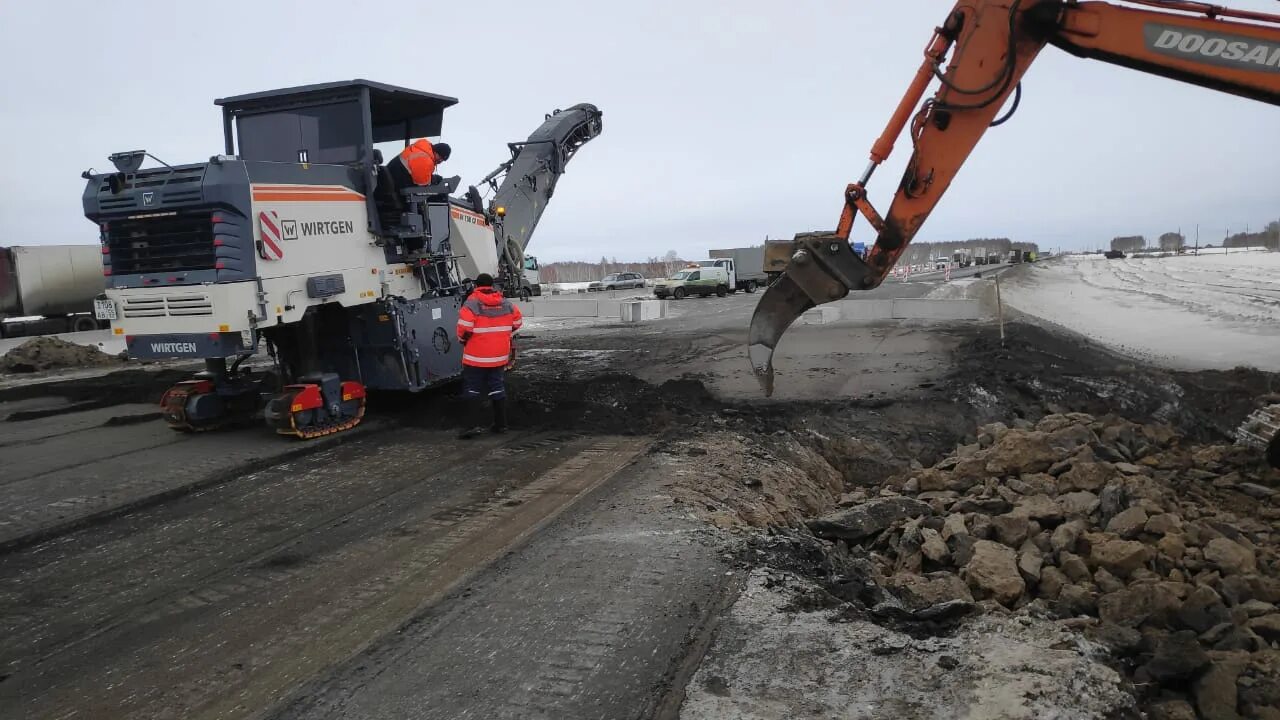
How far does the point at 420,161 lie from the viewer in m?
8.34

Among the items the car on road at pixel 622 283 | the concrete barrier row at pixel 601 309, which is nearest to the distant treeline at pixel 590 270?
the car on road at pixel 622 283

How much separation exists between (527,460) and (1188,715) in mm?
5042

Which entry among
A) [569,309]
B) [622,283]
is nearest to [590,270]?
[622,283]

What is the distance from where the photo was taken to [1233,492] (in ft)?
19.8

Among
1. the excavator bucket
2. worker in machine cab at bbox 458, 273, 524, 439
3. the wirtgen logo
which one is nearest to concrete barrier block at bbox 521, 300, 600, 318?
worker in machine cab at bbox 458, 273, 524, 439

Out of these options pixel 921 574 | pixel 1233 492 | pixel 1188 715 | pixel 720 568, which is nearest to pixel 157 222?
pixel 720 568

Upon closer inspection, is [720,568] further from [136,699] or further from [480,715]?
[136,699]

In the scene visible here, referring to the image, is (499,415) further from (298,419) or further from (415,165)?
(415,165)

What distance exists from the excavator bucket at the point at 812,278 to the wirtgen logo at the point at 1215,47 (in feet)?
8.37

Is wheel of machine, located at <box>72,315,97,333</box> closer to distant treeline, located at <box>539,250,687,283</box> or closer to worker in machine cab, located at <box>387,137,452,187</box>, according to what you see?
worker in machine cab, located at <box>387,137,452,187</box>

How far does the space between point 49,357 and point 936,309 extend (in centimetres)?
1980

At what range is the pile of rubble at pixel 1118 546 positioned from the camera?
3.29 meters

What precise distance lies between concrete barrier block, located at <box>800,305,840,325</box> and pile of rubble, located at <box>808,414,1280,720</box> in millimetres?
12816

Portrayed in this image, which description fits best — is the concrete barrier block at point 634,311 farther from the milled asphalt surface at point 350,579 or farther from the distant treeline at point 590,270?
the distant treeline at point 590,270
